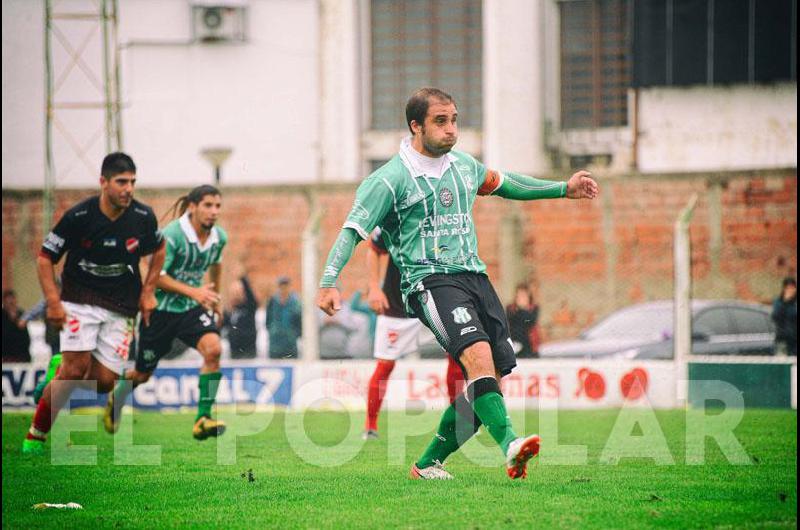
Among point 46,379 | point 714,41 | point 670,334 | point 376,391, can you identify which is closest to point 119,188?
point 46,379

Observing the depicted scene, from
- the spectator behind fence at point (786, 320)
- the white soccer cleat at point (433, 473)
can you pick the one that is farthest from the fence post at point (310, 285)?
the white soccer cleat at point (433, 473)

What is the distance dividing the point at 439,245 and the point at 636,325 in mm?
11561

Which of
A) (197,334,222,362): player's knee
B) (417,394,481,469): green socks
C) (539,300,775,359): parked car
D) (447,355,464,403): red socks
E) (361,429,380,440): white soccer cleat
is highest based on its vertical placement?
(197,334,222,362): player's knee

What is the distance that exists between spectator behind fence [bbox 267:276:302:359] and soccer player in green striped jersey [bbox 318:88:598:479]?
387 inches

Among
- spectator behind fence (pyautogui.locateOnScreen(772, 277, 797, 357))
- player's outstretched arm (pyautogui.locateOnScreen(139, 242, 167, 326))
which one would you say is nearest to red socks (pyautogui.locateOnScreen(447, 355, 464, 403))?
player's outstretched arm (pyautogui.locateOnScreen(139, 242, 167, 326))

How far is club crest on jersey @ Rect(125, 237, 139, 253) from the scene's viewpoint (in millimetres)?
10531

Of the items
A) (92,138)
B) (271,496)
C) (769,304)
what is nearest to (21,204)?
(92,138)

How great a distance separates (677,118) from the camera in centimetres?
3020

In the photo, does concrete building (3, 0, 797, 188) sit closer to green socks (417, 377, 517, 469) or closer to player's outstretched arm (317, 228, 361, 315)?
green socks (417, 377, 517, 469)

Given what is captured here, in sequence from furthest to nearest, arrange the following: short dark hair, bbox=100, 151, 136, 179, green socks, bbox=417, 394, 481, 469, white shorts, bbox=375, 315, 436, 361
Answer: white shorts, bbox=375, 315, 436, 361 < short dark hair, bbox=100, 151, 136, 179 < green socks, bbox=417, 394, 481, 469

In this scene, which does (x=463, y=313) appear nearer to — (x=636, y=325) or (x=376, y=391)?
(x=376, y=391)

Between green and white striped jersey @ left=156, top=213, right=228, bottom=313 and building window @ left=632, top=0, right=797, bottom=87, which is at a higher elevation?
building window @ left=632, top=0, right=797, bottom=87

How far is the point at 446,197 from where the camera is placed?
767cm

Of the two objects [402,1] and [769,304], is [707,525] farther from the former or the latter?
[402,1]
